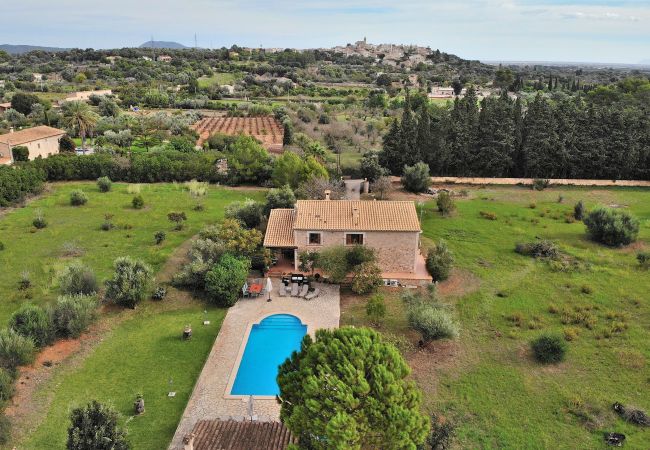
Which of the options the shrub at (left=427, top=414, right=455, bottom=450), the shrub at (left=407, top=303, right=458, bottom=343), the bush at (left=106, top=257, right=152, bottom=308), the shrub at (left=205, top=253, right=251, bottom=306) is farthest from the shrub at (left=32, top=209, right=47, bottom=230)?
the shrub at (left=427, top=414, right=455, bottom=450)

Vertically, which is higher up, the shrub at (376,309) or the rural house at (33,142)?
the rural house at (33,142)

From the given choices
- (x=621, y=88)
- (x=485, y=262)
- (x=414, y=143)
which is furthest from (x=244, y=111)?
(x=621, y=88)

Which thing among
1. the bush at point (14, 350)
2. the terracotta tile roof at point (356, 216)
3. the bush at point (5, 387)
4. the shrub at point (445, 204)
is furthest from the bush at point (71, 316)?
the shrub at point (445, 204)

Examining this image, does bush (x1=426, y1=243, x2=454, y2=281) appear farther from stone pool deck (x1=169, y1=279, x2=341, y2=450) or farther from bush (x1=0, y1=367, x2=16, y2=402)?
bush (x1=0, y1=367, x2=16, y2=402)

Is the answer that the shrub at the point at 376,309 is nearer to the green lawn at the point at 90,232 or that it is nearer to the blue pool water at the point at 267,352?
the blue pool water at the point at 267,352

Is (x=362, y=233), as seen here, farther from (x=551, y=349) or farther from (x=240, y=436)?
(x=240, y=436)

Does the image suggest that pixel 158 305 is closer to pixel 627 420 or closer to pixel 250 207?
pixel 250 207
